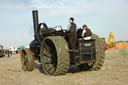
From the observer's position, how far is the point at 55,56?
7.69 meters

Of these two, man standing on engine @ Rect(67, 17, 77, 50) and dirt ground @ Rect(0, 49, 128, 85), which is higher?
man standing on engine @ Rect(67, 17, 77, 50)

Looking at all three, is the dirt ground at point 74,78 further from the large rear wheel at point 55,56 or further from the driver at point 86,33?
the driver at point 86,33

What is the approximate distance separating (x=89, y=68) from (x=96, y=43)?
4.13 ft

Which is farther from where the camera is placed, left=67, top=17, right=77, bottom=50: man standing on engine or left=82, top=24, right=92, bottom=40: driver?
left=82, top=24, right=92, bottom=40: driver

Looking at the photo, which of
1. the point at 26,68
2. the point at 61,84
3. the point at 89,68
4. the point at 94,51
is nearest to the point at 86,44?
the point at 94,51

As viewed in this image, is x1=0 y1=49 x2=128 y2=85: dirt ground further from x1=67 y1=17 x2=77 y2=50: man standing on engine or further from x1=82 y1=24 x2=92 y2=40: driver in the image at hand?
x1=82 y1=24 x2=92 y2=40: driver

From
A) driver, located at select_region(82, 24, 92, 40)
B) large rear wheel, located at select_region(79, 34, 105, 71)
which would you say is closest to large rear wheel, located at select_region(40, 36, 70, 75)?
driver, located at select_region(82, 24, 92, 40)

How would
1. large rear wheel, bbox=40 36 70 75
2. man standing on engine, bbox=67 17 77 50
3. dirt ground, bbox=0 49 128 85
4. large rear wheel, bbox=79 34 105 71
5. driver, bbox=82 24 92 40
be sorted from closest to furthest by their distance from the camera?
dirt ground, bbox=0 49 128 85 → large rear wheel, bbox=40 36 70 75 → man standing on engine, bbox=67 17 77 50 → driver, bbox=82 24 92 40 → large rear wheel, bbox=79 34 105 71

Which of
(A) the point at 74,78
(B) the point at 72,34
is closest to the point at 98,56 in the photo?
(B) the point at 72,34

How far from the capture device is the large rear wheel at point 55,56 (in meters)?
6.88

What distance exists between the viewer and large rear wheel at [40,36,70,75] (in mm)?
6879

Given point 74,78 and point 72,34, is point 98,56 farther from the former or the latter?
point 74,78

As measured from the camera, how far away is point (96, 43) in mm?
8141

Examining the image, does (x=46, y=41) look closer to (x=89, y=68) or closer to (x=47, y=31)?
(x=47, y=31)
